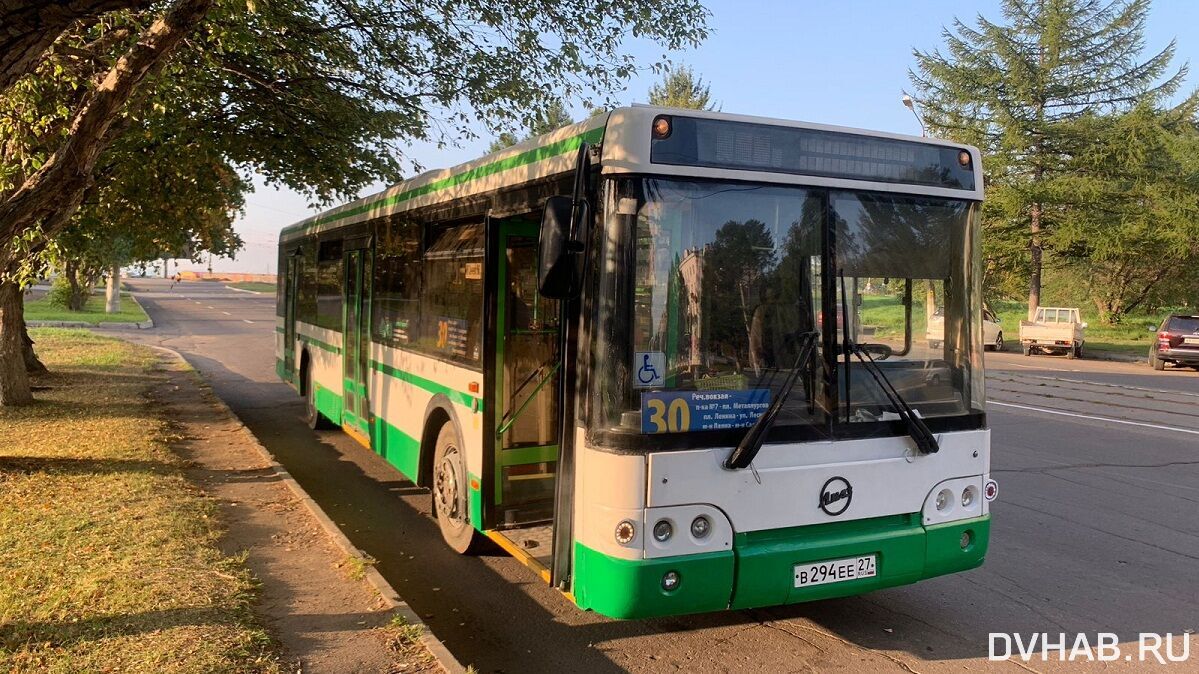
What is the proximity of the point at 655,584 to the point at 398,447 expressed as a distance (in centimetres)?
410

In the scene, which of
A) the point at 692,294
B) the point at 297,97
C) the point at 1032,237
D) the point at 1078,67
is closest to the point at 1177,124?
the point at 1078,67

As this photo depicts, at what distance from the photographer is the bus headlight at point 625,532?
4.16 m

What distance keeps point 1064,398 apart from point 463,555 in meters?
14.1

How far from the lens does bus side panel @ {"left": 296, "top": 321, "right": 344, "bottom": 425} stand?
33.3ft

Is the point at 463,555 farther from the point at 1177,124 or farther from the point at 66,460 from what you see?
the point at 1177,124

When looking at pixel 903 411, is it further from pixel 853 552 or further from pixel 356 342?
pixel 356 342

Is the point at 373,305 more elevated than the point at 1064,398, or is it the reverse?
the point at 373,305

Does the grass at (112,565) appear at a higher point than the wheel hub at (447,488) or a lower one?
lower

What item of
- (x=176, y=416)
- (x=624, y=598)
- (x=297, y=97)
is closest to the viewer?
(x=624, y=598)

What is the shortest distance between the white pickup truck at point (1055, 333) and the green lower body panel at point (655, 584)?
31388 millimetres

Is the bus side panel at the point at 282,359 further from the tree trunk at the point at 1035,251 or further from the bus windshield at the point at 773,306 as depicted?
the tree trunk at the point at 1035,251

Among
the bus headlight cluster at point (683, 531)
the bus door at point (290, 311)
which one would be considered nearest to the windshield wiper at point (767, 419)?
the bus headlight cluster at point (683, 531)

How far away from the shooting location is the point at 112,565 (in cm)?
545

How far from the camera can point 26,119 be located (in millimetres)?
7977
